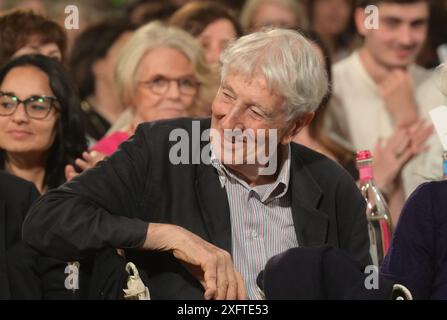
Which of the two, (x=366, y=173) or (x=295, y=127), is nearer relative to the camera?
(x=295, y=127)

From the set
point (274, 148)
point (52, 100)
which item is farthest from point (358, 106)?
point (274, 148)

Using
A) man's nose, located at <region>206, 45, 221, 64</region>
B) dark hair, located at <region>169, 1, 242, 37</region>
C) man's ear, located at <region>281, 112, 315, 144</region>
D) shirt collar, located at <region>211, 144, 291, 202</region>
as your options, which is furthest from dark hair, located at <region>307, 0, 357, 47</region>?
shirt collar, located at <region>211, 144, 291, 202</region>

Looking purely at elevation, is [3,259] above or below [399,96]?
below

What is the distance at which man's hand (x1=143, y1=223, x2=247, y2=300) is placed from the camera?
9.86 ft

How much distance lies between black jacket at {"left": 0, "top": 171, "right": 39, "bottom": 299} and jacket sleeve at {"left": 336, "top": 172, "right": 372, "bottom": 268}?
1060mm

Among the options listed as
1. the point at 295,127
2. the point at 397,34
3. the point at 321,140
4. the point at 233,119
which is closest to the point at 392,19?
the point at 397,34

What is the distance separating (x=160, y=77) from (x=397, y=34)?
1507 mm

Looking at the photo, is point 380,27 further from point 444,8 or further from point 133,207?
point 133,207

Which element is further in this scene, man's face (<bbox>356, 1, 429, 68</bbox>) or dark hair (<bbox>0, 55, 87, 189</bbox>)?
man's face (<bbox>356, 1, 429, 68</bbox>)

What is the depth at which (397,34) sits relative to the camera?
18.4ft

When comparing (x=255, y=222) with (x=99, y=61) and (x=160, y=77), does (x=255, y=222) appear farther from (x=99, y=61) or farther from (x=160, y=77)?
(x=99, y=61)

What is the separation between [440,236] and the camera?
3.15 metres

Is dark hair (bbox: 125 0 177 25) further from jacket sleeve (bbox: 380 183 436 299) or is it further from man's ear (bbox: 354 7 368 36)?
jacket sleeve (bbox: 380 183 436 299)

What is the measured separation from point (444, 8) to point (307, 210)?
3883 mm
